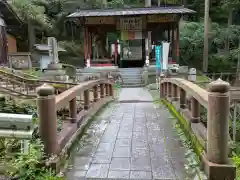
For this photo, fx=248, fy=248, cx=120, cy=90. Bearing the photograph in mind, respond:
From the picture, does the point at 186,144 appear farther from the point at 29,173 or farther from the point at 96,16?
the point at 96,16

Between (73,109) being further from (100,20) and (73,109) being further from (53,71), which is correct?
(100,20)

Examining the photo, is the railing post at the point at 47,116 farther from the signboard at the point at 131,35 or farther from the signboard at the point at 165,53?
the signboard at the point at 131,35

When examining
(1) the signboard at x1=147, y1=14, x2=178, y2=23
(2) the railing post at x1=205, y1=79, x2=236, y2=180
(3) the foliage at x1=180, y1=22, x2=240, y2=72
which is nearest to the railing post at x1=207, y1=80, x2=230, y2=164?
(2) the railing post at x1=205, y1=79, x2=236, y2=180

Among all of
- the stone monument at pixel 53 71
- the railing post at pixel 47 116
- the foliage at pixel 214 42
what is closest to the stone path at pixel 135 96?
the stone monument at pixel 53 71

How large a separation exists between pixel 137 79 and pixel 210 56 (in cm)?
980

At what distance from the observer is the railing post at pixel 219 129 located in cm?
274

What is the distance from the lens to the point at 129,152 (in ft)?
12.3

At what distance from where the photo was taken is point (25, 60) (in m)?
16.9

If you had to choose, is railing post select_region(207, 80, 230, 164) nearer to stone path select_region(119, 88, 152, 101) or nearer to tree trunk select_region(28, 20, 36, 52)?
stone path select_region(119, 88, 152, 101)

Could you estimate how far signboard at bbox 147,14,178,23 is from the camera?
62.9 ft

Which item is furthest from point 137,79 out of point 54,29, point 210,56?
point 54,29

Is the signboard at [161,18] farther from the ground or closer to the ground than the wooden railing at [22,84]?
farther from the ground

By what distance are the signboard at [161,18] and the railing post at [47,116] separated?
A: 17735 mm

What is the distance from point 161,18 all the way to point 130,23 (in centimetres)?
247
